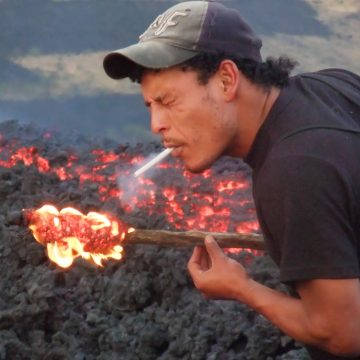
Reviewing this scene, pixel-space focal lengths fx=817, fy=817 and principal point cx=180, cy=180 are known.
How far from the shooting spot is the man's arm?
73.4 inches

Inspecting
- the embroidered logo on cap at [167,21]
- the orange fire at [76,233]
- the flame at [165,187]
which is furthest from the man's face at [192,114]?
the flame at [165,187]

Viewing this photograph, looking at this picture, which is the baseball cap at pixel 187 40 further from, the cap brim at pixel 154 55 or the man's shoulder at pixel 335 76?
the man's shoulder at pixel 335 76

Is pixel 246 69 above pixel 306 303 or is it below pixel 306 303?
above

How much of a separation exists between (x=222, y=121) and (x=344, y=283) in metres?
0.53

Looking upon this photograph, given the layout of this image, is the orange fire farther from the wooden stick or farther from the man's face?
the man's face

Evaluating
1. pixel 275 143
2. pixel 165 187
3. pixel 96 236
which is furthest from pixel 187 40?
pixel 165 187

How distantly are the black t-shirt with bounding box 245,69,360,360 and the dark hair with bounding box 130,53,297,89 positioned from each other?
0.15m

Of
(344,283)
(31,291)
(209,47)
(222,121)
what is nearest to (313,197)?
(344,283)

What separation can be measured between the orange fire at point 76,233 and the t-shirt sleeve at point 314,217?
80cm

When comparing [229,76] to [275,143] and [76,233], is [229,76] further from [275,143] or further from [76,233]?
[76,233]

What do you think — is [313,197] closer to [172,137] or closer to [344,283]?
[344,283]

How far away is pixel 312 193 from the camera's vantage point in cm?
182

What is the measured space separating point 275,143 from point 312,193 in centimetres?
21

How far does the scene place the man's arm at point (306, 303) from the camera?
186cm
